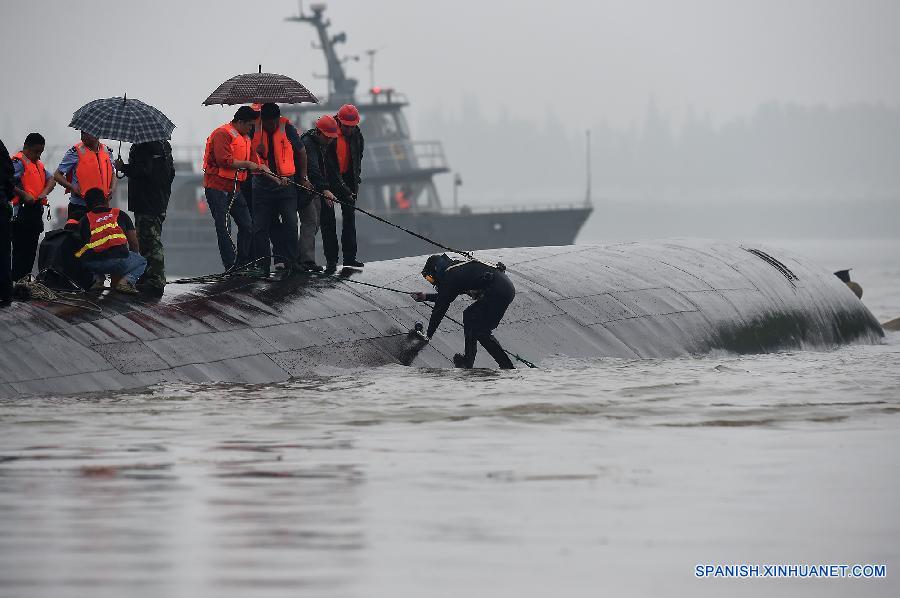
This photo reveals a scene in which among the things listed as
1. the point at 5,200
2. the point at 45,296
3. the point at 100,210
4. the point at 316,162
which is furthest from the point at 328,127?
the point at 5,200

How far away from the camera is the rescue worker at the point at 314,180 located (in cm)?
2069

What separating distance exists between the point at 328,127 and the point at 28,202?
402 centimetres

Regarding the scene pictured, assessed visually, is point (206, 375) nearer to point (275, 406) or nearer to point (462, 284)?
point (275, 406)

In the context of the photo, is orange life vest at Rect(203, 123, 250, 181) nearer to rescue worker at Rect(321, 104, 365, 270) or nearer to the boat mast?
rescue worker at Rect(321, 104, 365, 270)

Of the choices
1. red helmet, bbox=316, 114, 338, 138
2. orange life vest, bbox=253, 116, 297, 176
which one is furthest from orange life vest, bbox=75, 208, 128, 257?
red helmet, bbox=316, 114, 338, 138

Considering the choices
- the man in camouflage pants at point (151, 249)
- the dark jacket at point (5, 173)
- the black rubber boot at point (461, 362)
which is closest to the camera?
the dark jacket at point (5, 173)

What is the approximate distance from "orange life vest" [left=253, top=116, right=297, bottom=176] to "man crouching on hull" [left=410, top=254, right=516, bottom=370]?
2.15 metres

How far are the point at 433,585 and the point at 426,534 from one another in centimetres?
143

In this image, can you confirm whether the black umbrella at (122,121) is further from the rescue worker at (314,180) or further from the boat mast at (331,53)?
the boat mast at (331,53)

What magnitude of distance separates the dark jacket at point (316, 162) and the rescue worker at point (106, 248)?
2772 mm

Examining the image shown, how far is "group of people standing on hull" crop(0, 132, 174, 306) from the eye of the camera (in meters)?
18.5

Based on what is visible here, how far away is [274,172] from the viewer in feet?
65.4

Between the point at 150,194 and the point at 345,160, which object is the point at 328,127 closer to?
the point at 345,160

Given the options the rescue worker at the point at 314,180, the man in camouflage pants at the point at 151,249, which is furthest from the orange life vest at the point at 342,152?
the man in camouflage pants at the point at 151,249
